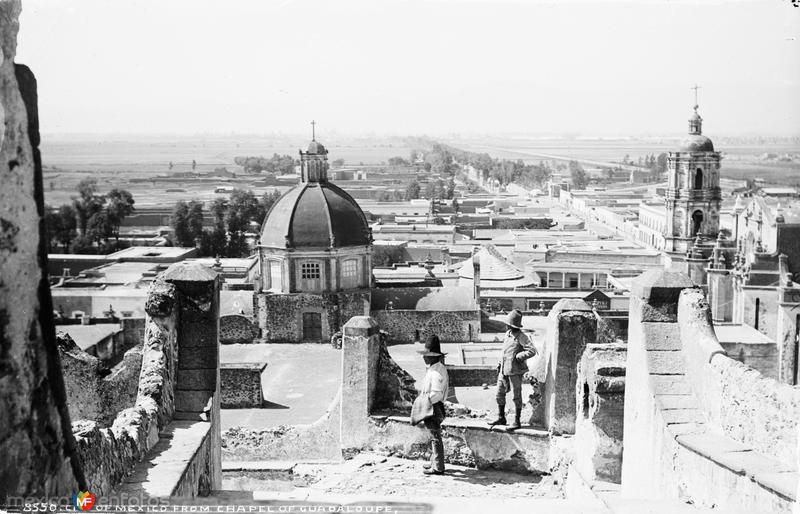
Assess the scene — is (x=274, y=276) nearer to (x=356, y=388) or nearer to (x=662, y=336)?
(x=356, y=388)

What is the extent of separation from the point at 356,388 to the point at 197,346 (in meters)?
3.47

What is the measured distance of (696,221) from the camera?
1786 inches

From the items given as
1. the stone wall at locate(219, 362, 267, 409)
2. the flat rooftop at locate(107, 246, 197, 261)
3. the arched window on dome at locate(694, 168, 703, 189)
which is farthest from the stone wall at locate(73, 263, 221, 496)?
the flat rooftop at locate(107, 246, 197, 261)

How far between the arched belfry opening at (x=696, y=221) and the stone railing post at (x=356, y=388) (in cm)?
3635

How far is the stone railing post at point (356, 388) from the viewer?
12.0 metres

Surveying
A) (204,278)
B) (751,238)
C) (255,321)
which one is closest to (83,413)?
(204,278)

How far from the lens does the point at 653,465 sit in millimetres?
7305

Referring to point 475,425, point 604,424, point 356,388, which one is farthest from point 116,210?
point 604,424

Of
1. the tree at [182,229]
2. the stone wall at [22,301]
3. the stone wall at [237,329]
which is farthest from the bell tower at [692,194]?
the stone wall at [22,301]

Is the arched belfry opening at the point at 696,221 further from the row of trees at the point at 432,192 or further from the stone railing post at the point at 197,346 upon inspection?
the row of trees at the point at 432,192

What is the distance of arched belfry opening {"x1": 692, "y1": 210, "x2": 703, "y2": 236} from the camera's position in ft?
148

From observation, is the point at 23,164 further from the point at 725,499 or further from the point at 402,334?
the point at 402,334

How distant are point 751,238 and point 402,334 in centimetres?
1832

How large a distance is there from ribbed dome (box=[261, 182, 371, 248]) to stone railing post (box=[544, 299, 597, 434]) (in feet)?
68.6
